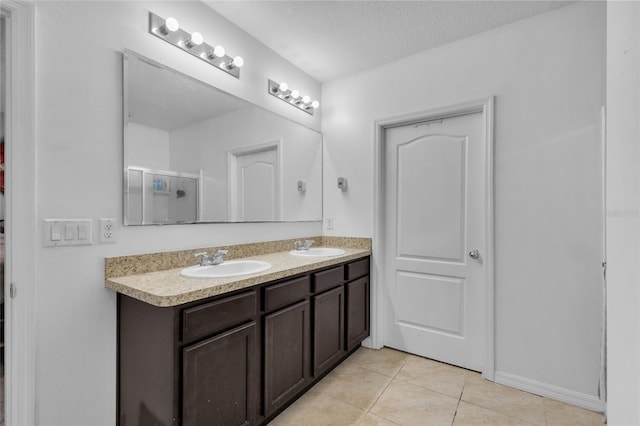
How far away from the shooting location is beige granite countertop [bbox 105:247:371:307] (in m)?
1.24

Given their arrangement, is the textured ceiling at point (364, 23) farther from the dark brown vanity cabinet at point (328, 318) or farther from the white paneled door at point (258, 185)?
the dark brown vanity cabinet at point (328, 318)

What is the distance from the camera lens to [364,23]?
2.16 meters

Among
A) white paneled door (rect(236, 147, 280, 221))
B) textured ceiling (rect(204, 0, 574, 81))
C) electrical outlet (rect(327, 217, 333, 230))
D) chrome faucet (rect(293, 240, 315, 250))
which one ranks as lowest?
chrome faucet (rect(293, 240, 315, 250))

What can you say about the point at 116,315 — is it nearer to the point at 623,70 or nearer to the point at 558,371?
the point at 623,70

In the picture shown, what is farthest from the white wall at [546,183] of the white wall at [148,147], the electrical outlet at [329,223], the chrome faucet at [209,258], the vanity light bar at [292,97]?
the white wall at [148,147]

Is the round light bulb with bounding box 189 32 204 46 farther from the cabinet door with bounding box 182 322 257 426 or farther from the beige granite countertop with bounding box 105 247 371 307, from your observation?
the cabinet door with bounding box 182 322 257 426

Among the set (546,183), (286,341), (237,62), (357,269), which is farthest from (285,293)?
(546,183)

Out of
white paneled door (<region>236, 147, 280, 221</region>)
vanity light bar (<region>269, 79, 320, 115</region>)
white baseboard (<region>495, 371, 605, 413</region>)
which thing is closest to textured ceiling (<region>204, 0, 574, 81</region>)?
vanity light bar (<region>269, 79, 320, 115</region>)

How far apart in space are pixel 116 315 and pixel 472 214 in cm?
235

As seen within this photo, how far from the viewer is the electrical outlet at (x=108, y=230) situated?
4.87 ft

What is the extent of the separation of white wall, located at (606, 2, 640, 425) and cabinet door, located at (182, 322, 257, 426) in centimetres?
131

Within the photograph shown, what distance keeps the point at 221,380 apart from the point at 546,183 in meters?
2.21

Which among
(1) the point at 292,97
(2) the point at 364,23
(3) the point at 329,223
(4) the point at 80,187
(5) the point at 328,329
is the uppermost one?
(2) the point at 364,23

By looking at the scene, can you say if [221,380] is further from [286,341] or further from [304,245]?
[304,245]
